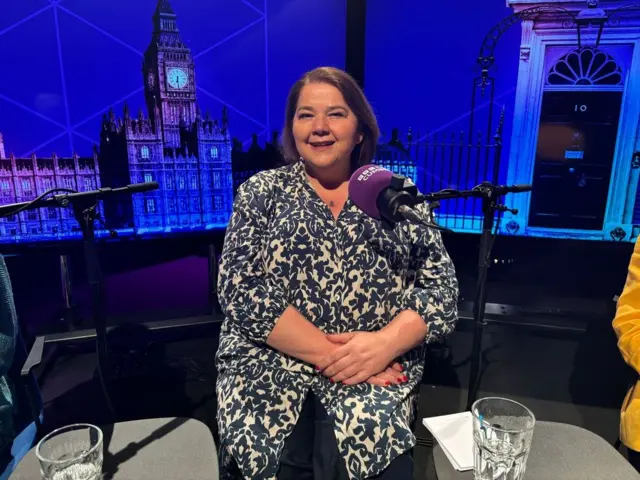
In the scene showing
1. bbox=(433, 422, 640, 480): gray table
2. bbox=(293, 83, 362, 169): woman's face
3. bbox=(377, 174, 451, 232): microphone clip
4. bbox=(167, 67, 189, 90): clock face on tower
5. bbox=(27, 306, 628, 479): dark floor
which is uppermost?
bbox=(167, 67, 189, 90): clock face on tower

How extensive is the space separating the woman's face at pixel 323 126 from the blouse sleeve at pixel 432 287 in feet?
1.28

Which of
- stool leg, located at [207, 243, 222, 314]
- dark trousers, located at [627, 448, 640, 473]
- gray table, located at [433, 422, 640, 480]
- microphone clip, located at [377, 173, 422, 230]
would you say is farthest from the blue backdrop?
dark trousers, located at [627, 448, 640, 473]

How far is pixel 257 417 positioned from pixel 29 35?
2311 mm

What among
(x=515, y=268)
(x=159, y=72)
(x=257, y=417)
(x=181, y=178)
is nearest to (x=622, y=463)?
(x=257, y=417)

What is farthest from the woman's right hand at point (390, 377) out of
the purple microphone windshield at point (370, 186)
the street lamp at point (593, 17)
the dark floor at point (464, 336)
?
the street lamp at point (593, 17)

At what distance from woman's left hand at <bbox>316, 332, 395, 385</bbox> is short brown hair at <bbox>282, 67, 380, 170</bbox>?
0.75 metres

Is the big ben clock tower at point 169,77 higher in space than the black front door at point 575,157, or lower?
higher

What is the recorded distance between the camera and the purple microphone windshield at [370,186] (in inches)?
51.7

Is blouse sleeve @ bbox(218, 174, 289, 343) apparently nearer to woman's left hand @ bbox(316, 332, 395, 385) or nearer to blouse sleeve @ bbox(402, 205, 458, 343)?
woman's left hand @ bbox(316, 332, 395, 385)

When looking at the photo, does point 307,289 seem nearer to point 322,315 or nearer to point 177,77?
point 322,315

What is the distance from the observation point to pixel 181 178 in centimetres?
304

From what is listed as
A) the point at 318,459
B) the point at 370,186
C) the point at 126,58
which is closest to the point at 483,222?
the point at 370,186

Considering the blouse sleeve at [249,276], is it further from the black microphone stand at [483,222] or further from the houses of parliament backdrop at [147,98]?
the houses of parliament backdrop at [147,98]

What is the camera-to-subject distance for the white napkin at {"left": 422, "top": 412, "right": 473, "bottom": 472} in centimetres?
133
